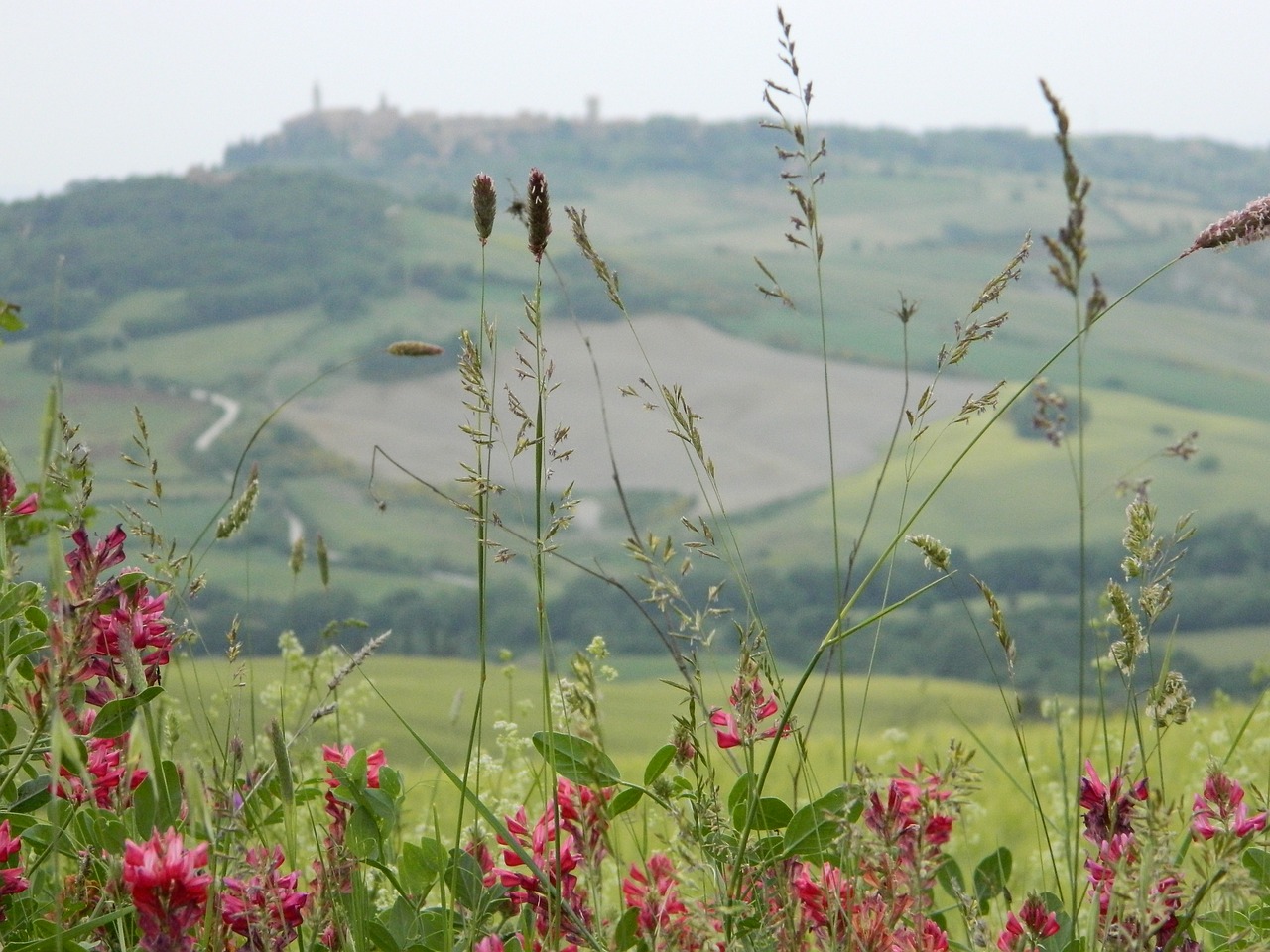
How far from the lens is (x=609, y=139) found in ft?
396

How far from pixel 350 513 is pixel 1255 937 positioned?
200 ft

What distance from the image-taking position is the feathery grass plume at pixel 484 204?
147cm

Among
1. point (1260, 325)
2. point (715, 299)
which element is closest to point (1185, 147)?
point (1260, 325)

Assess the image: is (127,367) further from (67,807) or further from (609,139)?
(67,807)

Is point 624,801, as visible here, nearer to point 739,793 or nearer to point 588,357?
point 739,793

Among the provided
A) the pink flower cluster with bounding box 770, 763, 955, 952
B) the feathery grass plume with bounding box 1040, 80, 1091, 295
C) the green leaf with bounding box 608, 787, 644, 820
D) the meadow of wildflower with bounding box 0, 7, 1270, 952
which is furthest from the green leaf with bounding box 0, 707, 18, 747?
the feathery grass plume with bounding box 1040, 80, 1091, 295

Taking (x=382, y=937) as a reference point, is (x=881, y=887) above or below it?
above

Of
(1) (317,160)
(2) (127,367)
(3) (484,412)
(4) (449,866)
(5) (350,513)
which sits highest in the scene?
(1) (317,160)

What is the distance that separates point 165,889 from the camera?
41.3 inches

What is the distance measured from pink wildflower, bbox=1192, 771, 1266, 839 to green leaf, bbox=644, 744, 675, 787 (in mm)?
586

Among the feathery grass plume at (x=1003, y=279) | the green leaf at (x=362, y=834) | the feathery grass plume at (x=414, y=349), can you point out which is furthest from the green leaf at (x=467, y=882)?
the feathery grass plume at (x=1003, y=279)

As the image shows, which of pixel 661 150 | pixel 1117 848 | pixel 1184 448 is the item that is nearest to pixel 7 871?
pixel 1117 848

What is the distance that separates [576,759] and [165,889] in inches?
19.5

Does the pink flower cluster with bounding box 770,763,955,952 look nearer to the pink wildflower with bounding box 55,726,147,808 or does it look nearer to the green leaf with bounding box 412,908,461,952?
the green leaf with bounding box 412,908,461,952
